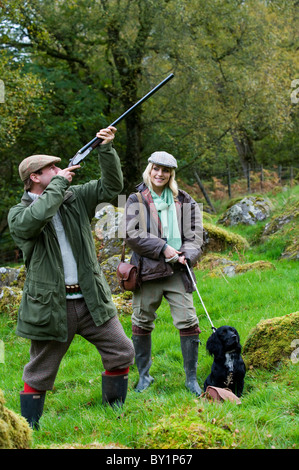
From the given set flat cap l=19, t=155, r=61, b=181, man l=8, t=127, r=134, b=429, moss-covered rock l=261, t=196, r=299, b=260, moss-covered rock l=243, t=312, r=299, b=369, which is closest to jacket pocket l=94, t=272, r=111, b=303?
man l=8, t=127, r=134, b=429

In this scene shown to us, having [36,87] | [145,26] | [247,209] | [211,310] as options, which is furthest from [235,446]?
[145,26]

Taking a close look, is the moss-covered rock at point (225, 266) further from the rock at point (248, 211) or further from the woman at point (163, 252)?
the woman at point (163, 252)

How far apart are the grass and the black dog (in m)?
0.17

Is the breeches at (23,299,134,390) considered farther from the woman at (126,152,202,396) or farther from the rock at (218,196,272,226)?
the rock at (218,196,272,226)

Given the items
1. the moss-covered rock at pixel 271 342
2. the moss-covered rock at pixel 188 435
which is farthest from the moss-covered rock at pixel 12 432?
the moss-covered rock at pixel 271 342

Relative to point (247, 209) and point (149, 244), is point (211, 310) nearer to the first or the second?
point (149, 244)

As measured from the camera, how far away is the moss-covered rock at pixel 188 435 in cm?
272

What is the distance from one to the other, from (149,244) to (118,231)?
475 cm

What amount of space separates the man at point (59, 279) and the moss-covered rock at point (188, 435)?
1300 millimetres

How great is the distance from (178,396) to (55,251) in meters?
1.61

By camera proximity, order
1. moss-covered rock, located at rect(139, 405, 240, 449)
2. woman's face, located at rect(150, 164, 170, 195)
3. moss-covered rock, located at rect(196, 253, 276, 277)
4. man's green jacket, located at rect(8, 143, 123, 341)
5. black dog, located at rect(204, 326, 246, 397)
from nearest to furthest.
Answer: moss-covered rock, located at rect(139, 405, 240, 449), man's green jacket, located at rect(8, 143, 123, 341), black dog, located at rect(204, 326, 246, 397), woman's face, located at rect(150, 164, 170, 195), moss-covered rock, located at rect(196, 253, 276, 277)

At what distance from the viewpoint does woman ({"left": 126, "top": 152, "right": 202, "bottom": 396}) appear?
5.09 m

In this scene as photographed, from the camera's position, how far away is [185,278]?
5.18 meters

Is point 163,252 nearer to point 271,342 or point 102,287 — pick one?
point 102,287
